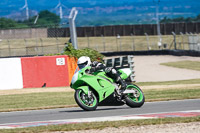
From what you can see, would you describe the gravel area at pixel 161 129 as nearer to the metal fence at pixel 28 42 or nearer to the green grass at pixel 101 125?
the green grass at pixel 101 125

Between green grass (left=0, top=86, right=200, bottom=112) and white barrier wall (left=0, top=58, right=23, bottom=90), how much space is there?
9.26 ft

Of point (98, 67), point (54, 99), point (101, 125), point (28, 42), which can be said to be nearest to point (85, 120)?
point (101, 125)

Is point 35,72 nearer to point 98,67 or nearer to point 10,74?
point 10,74

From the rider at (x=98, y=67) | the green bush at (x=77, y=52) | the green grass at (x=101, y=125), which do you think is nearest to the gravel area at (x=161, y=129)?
the green grass at (x=101, y=125)

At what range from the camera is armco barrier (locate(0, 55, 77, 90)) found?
20797 mm

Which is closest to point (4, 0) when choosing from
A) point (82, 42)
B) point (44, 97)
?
point (82, 42)

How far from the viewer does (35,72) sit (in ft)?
69.3

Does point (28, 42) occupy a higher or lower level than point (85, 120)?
higher

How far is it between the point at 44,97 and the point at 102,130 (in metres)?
8.96

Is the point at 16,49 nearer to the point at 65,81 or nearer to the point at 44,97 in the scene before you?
the point at 65,81

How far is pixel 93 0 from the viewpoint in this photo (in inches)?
3314

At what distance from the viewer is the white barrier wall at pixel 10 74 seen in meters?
20.8

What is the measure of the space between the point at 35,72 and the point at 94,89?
10.9 m

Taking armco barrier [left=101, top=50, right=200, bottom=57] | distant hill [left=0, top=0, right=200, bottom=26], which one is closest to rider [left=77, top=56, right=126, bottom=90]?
armco barrier [left=101, top=50, right=200, bottom=57]
